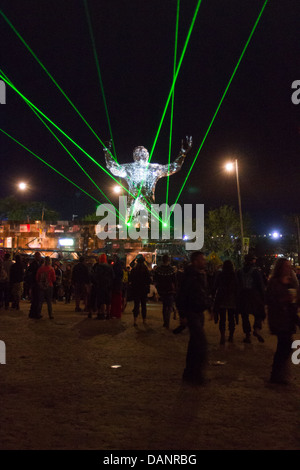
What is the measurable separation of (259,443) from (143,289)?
7591 mm

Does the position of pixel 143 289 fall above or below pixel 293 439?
above

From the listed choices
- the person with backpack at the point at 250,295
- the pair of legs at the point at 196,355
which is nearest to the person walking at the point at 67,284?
the person with backpack at the point at 250,295

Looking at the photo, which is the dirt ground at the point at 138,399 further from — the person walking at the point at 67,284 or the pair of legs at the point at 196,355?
the person walking at the point at 67,284

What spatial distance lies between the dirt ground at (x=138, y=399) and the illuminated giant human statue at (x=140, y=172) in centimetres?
2818

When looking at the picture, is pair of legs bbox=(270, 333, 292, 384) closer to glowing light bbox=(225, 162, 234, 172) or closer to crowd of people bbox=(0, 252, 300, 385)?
crowd of people bbox=(0, 252, 300, 385)

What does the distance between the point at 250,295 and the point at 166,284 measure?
252cm

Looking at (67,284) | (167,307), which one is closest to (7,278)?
(67,284)

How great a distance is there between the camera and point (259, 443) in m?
3.68

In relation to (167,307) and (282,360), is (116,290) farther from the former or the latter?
(282,360)

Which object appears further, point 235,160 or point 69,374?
point 235,160

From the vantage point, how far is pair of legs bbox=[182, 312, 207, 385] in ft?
18.5

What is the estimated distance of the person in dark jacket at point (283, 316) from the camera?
5.53m
